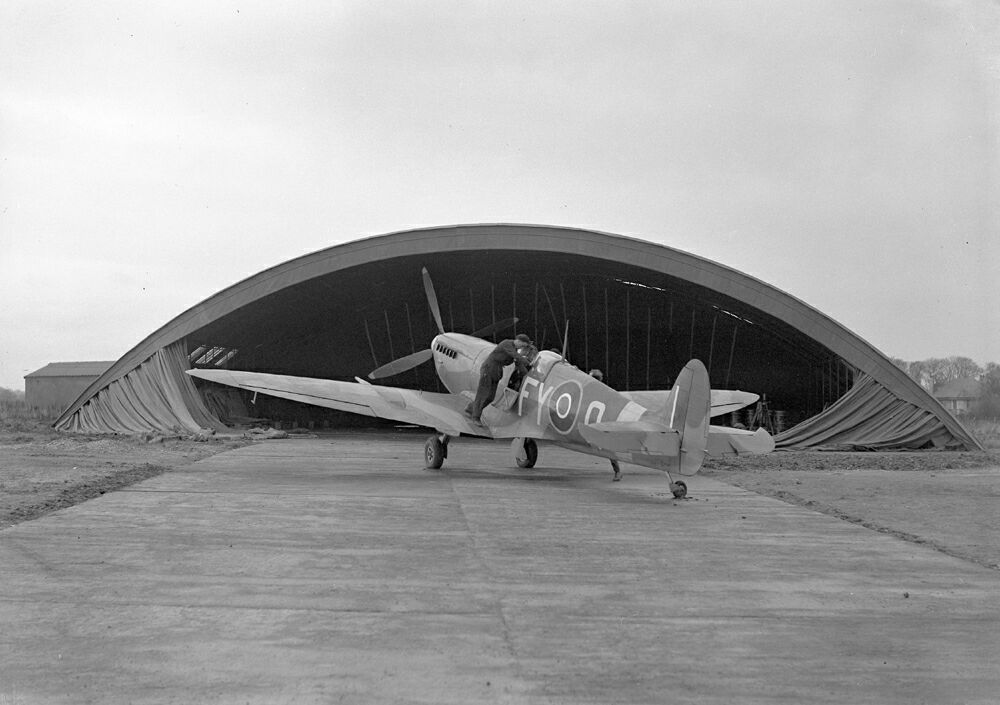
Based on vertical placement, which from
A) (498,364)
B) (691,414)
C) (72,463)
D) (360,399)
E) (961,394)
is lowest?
(72,463)

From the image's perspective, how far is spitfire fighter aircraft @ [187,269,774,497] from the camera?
1183 centimetres

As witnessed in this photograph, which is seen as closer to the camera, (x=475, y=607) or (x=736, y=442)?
(x=475, y=607)

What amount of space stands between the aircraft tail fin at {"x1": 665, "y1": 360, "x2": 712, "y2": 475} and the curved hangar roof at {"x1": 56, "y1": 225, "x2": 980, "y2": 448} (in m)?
12.8

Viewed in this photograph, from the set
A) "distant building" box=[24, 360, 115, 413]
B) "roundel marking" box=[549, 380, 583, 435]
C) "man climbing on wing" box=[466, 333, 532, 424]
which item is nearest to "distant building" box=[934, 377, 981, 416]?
"man climbing on wing" box=[466, 333, 532, 424]

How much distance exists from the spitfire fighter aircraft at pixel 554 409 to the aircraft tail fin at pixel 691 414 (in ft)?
0.04

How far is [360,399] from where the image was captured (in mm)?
16219

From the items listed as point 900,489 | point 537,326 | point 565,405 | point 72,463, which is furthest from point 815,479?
point 537,326

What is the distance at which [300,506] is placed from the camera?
10875 mm

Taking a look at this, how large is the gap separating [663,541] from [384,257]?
18.4 metres

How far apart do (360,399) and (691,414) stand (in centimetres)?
668

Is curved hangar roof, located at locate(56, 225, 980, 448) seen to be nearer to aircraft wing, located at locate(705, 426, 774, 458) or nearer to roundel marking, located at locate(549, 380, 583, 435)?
roundel marking, located at locate(549, 380, 583, 435)

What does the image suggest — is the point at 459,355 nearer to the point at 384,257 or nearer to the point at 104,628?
the point at 384,257

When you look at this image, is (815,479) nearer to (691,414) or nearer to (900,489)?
(900,489)

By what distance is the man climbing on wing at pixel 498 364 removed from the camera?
50.4 feet
